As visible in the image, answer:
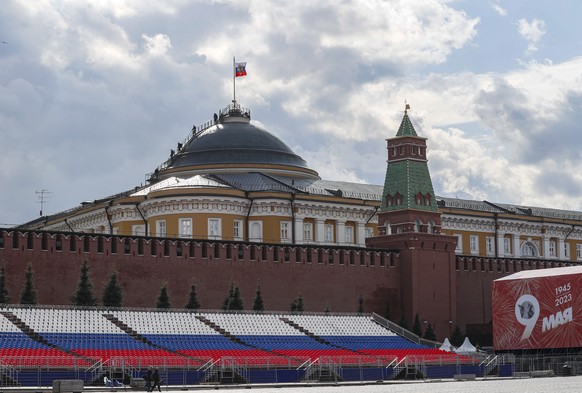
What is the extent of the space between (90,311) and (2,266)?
5.33 meters

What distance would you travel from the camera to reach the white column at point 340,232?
309 ft

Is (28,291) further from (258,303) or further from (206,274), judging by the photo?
(258,303)

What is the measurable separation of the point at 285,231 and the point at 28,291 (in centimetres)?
2805

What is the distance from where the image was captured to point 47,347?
60.0 m

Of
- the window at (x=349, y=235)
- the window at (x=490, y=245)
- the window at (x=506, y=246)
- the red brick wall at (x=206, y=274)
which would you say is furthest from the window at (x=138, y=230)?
the window at (x=506, y=246)

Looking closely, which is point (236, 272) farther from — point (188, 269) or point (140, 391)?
point (140, 391)

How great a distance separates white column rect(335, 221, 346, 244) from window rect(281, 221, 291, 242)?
4.57 metres

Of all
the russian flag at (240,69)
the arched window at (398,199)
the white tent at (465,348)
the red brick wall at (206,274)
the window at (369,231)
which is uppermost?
the russian flag at (240,69)

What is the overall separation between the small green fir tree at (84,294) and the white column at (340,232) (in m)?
29.1

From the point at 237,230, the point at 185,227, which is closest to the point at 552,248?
the point at 237,230

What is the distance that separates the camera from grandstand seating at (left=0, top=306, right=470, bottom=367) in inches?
2338

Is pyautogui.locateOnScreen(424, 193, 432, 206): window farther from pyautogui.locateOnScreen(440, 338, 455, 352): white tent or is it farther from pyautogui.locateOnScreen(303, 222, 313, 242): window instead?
pyautogui.locateOnScreen(440, 338, 455, 352): white tent

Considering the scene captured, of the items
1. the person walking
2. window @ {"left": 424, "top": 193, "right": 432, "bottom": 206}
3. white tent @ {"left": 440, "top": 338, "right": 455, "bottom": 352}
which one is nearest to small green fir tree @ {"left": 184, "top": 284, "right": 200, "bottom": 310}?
white tent @ {"left": 440, "top": 338, "right": 455, "bottom": 352}

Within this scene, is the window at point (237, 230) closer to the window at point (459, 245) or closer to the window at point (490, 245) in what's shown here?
the window at point (459, 245)
